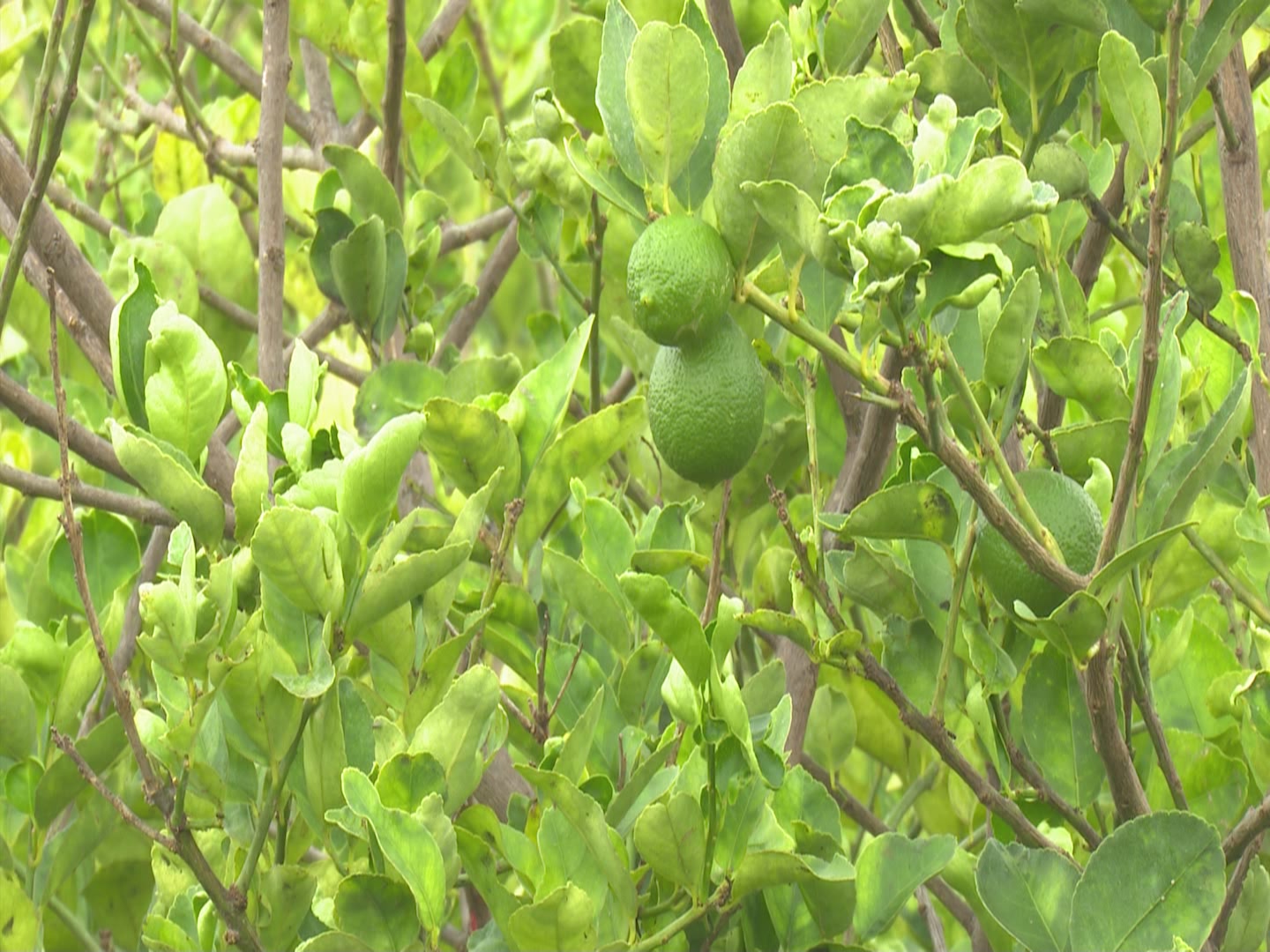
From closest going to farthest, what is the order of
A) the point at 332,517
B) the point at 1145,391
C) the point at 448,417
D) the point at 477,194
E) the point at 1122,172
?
the point at 1145,391 → the point at 332,517 → the point at 448,417 → the point at 1122,172 → the point at 477,194

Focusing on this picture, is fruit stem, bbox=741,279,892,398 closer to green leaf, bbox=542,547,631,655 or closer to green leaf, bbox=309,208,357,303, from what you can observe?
green leaf, bbox=542,547,631,655

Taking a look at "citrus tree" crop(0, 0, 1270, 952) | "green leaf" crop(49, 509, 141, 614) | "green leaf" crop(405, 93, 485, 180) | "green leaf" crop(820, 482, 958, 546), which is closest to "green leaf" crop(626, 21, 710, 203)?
"citrus tree" crop(0, 0, 1270, 952)

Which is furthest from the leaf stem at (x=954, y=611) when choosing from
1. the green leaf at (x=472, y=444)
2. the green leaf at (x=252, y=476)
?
the green leaf at (x=252, y=476)

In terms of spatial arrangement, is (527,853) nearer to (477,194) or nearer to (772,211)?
(772,211)

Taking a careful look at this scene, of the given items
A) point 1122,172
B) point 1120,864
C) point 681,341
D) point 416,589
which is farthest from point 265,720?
point 1122,172

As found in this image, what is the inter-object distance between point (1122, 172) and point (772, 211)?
51 cm

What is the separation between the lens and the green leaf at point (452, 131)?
1.31m

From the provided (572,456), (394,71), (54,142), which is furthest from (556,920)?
(394,71)

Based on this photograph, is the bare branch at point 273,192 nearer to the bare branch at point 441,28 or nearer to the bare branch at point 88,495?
the bare branch at point 88,495

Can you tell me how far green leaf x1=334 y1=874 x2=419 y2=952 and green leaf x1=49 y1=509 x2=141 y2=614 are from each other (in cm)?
53

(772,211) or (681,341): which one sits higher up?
(772,211)

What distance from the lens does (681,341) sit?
3.10ft

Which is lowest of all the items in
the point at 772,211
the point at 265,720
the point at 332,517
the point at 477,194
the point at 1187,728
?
the point at 1187,728

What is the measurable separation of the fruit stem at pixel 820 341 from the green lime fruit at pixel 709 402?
77 millimetres
